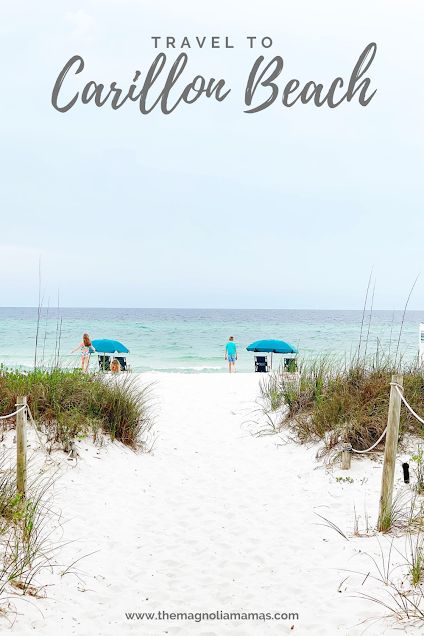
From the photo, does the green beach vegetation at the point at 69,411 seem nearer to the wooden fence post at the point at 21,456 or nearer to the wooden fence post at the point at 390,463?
the wooden fence post at the point at 21,456

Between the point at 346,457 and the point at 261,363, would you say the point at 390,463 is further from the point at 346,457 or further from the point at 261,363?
the point at 261,363

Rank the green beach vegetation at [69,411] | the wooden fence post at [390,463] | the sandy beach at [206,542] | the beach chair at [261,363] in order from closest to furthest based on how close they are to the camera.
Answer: the sandy beach at [206,542], the wooden fence post at [390,463], the green beach vegetation at [69,411], the beach chair at [261,363]

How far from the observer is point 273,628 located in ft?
11.3

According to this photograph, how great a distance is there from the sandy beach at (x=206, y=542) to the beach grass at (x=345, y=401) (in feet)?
1.27

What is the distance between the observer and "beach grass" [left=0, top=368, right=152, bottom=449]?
252 inches

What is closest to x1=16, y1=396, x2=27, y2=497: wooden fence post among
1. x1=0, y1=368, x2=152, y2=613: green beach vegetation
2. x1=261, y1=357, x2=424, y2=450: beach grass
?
x1=0, y1=368, x2=152, y2=613: green beach vegetation

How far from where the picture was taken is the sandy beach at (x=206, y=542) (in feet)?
11.3

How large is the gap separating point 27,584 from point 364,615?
218 cm

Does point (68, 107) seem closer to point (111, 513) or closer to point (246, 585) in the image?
point (111, 513)

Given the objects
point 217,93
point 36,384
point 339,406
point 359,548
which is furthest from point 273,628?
point 217,93

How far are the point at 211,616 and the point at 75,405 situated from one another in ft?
12.5

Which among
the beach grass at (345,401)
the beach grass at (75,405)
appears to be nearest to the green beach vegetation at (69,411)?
the beach grass at (75,405)

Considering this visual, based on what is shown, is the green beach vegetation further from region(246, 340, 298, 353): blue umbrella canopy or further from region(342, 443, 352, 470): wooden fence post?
region(246, 340, 298, 353): blue umbrella canopy

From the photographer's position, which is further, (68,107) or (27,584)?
(68,107)
